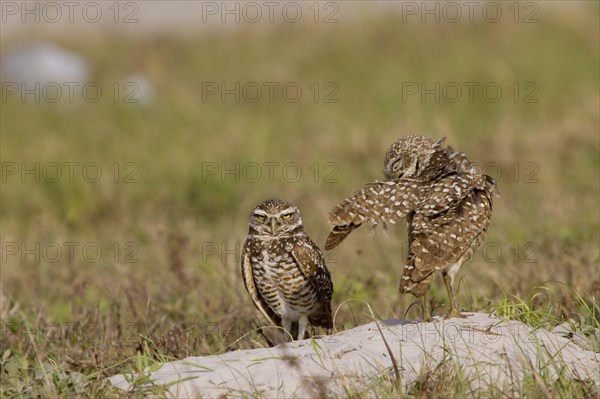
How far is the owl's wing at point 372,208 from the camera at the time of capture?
5.21m

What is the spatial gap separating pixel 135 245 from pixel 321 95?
5490 mm

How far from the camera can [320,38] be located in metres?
16.3

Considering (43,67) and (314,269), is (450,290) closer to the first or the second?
(314,269)

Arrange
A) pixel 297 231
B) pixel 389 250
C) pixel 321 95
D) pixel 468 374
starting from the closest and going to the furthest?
pixel 468 374 → pixel 297 231 → pixel 389 250 → pixel 321 95

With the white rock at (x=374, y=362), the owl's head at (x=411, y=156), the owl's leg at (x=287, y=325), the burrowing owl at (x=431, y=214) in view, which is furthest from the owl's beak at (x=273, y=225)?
the white rock at (x=374, y=362)

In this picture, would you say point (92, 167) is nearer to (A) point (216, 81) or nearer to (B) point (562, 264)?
(A) point (216, 81)

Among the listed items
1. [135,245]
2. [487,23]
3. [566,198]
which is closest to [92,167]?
[135,245]

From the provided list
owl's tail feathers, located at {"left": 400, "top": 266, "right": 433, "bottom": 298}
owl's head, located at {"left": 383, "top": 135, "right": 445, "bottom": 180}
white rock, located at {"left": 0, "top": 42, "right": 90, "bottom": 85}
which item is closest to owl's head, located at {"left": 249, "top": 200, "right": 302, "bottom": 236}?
owl's head, located at {"left": 383, "top": 135, "right": 445, "bottom": 180}

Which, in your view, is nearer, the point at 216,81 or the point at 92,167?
the point at 92,167

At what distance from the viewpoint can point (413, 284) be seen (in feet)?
16.6

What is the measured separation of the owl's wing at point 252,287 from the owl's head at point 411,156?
1.16 m

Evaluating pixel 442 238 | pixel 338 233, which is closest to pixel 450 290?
pixel 442 238

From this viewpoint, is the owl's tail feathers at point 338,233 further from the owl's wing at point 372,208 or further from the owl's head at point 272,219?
the owl's head at point 272,219

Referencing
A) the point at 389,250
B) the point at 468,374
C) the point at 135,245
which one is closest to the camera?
the point at 468,374
